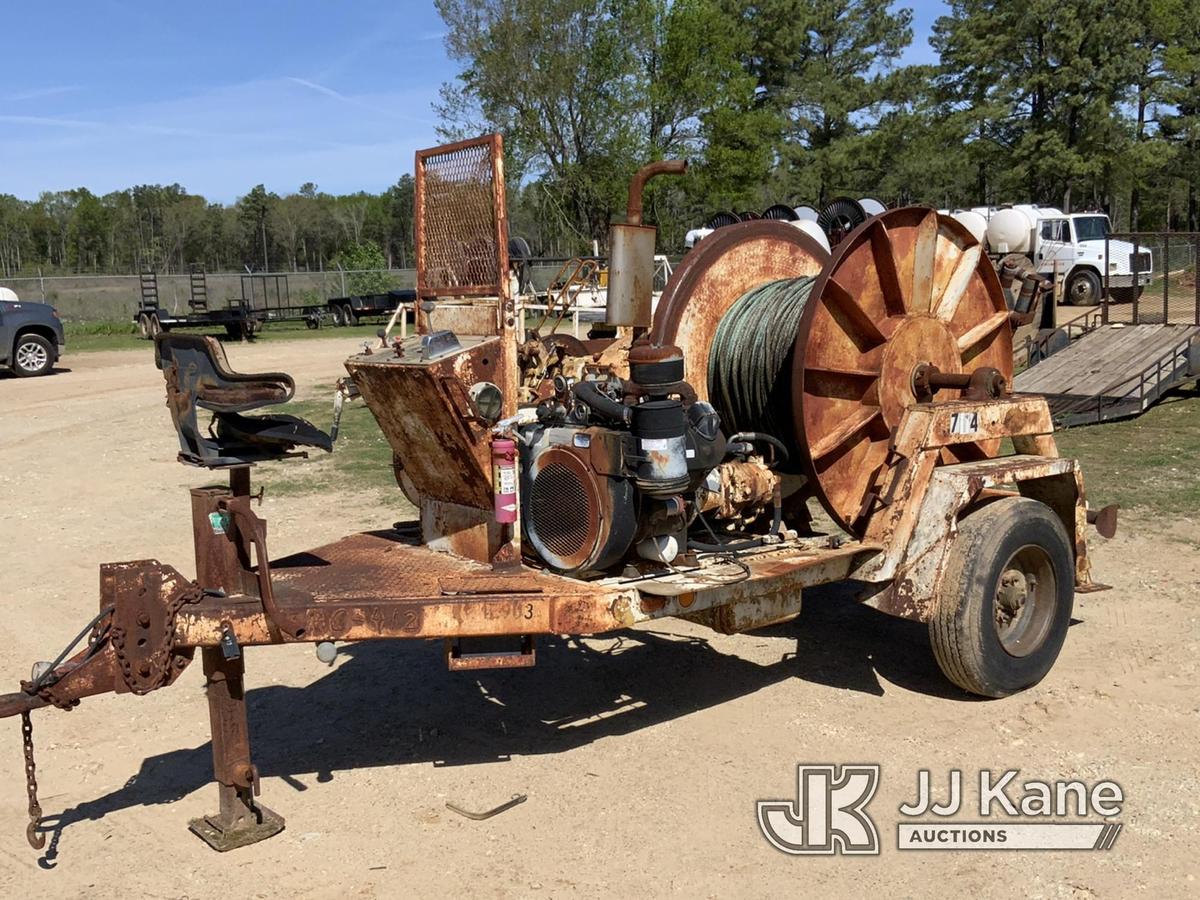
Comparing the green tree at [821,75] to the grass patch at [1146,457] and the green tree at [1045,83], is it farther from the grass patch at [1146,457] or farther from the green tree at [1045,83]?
the grass patch at [1146,457]

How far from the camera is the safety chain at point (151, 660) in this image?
163 inches

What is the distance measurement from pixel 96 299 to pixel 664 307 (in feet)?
128

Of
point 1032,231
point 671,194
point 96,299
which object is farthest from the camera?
point 671,194

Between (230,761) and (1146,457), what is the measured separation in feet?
33.3

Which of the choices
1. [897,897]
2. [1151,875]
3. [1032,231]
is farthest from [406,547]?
[1032,231]

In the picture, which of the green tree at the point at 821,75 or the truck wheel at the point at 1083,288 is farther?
the green tree at the point at 821,75

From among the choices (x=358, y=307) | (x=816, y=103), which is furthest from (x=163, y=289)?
(x=816, y=103)

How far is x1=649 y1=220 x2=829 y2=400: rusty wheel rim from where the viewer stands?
5977mm

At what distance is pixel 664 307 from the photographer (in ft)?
19.6

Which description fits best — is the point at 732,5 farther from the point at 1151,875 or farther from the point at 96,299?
the point at 1151,875

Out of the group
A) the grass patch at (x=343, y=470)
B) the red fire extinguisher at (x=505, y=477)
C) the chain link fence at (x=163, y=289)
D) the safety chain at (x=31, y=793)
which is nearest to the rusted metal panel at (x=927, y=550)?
the red fire extinguisher at (x=505, y=477)

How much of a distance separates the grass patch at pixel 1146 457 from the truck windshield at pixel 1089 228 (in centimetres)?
1558

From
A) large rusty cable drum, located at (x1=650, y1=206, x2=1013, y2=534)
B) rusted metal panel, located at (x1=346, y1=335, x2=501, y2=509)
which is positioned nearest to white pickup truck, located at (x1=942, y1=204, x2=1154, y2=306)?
large rusty cable drum, located at (x1=650, y1=206, x2=1013, y2=534)

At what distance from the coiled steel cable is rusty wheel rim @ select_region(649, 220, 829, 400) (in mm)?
76
